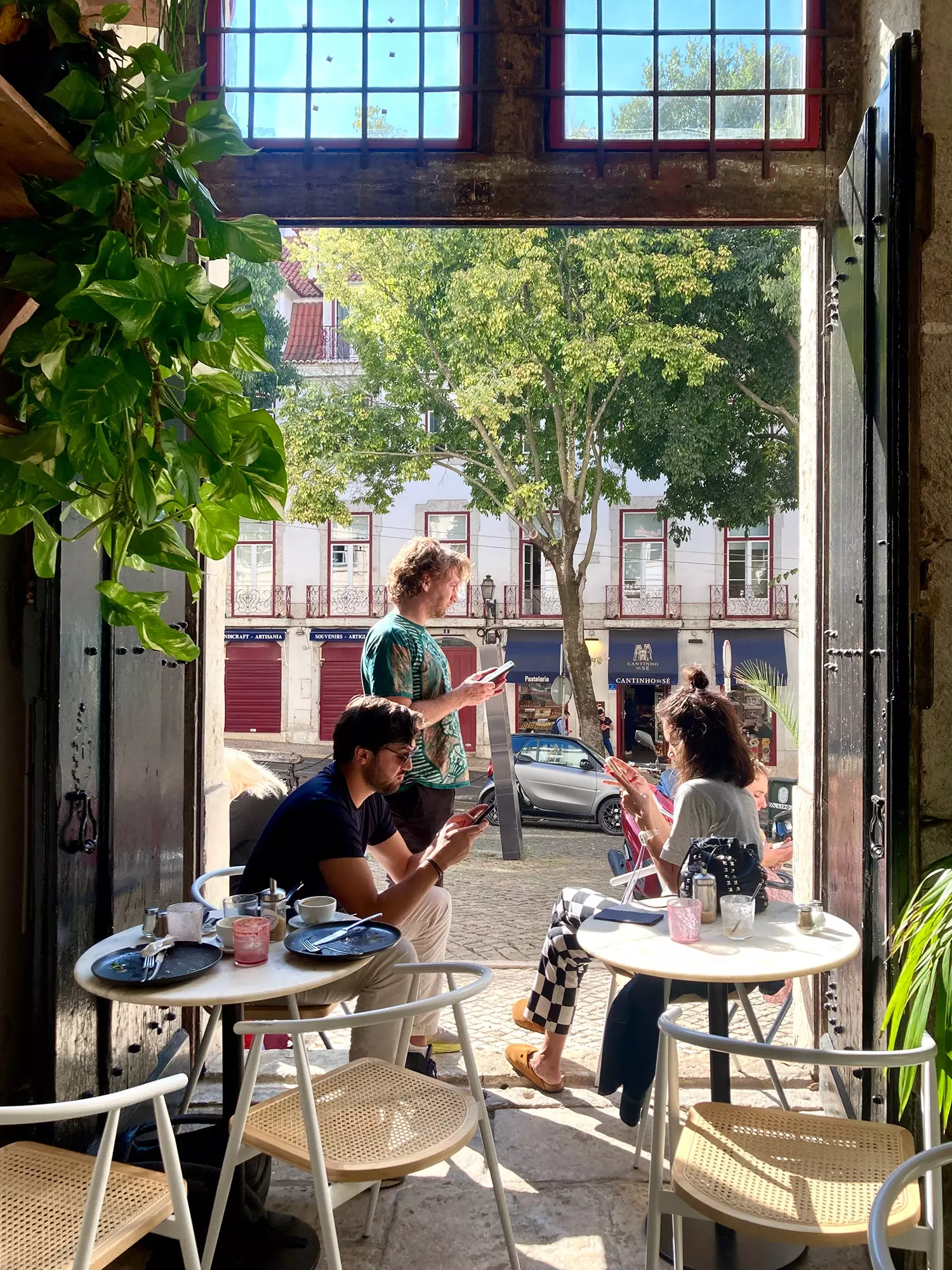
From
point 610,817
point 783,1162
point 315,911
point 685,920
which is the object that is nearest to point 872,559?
point 685,920

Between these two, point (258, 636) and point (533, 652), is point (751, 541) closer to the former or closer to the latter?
point (533, 652)

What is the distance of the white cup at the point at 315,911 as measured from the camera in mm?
2910

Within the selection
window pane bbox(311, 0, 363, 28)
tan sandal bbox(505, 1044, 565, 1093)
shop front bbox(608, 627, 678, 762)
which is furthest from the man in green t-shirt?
shop front bbox(608, 627, 678, 762)

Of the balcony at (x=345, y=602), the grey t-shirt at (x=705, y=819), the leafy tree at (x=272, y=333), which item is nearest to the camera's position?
the grey t-shirt at (x=705, y=819)

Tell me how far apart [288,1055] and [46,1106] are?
238cm

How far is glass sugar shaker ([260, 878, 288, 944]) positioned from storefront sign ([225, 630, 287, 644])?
22.2m

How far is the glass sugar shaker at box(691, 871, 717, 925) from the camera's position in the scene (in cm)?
308

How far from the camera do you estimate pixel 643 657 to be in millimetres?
22984

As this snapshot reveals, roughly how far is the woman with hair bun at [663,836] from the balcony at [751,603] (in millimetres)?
19560

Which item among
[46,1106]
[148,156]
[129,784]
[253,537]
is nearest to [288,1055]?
[129,784]

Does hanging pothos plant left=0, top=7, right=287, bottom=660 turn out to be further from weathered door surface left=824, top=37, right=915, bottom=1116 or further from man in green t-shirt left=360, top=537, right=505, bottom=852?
man in green t-shirt left=360, top=537, right=505, bottom=852

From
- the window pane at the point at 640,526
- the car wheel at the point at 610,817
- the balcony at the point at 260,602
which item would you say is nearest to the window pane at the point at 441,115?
the car wheel at the point at 610,817

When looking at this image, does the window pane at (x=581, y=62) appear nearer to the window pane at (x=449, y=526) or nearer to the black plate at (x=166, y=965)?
the black plate at (x=166, y=965)

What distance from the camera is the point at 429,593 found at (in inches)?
164
